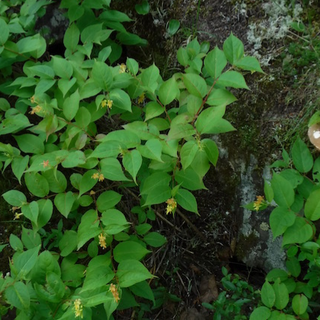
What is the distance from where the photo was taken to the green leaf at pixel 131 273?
5.74 feet

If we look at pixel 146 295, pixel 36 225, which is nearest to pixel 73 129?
pixel 36 225

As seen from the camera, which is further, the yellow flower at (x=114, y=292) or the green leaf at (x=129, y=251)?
the green leaf at (x=129, y=251)

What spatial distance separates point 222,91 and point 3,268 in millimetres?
1755

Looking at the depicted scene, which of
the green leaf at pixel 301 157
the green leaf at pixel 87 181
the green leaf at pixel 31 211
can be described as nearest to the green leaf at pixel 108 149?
the green leaf at pixel 87 181

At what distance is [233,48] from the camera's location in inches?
77.5

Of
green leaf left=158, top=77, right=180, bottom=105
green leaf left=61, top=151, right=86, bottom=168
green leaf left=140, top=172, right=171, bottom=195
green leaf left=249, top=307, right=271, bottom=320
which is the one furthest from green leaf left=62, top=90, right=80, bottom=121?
green leaf left=249, top=307, right=271, bottom=320

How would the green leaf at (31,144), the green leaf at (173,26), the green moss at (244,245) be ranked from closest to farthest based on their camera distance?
1. the green leaf at (31,144)
2. the green moss at (244,245)
3. the green leaf at (173,26)

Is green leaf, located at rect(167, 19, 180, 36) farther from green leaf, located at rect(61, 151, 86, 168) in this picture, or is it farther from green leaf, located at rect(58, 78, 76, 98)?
green leaf, located at rect(61, 151, 86, 168)

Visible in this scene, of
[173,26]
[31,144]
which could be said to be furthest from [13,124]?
[173,26]

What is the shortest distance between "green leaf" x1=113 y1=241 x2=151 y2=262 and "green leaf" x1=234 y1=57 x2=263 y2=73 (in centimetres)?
107

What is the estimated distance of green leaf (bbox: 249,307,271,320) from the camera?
191 cm

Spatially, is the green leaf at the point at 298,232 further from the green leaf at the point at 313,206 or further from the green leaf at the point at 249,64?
the green leaf at the point at 249,64

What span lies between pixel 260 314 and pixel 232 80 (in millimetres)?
1176

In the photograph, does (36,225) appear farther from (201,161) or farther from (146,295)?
(201,161)
